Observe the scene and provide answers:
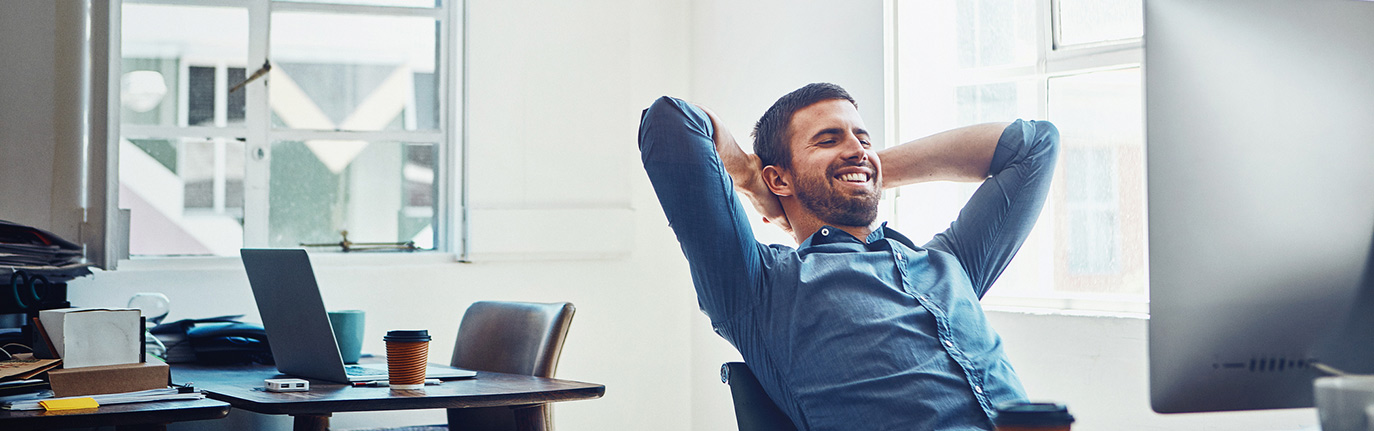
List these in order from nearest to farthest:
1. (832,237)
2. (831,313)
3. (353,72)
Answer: (831,313) → (832,237) → (353,72)

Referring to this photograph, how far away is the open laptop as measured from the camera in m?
1.78

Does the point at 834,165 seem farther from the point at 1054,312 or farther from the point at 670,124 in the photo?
the point at 1054,312

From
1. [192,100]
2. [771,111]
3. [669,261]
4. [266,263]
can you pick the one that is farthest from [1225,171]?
[192,100]

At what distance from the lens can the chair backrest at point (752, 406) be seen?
157cm

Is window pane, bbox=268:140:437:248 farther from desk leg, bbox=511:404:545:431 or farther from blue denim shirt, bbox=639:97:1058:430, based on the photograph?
blue denim shirt, bbox=639:97:1058:430

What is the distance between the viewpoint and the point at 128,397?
1.50 m

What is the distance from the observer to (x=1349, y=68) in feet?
3.07

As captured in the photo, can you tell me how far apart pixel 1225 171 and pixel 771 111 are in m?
1.21

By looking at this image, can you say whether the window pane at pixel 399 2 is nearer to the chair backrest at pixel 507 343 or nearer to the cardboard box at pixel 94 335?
the chair backrest at pixel 507 343

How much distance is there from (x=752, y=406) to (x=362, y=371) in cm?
87

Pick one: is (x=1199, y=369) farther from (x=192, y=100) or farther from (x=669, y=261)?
(x=192, y=100)

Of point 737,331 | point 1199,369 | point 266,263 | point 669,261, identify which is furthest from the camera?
point 669,261

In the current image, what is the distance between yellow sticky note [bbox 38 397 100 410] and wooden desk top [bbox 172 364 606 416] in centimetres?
21

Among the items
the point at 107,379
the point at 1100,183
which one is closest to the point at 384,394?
the point at 107,379
